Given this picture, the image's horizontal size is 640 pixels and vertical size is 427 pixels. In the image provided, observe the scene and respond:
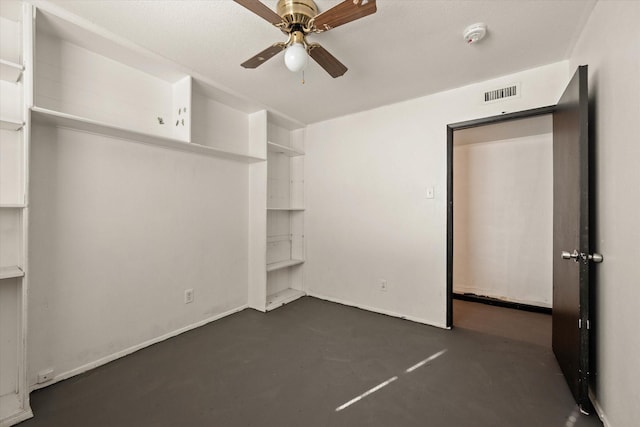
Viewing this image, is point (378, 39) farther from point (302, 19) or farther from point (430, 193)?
point (430, 193)

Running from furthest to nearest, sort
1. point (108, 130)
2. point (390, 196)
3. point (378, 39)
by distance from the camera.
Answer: point (390, 196)
point (108, 130)
point (378, 39)

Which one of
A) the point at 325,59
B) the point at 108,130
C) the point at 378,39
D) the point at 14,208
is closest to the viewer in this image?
the point at 14,208

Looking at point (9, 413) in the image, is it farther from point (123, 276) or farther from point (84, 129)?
point (84, 129)

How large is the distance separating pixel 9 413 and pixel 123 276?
93cm

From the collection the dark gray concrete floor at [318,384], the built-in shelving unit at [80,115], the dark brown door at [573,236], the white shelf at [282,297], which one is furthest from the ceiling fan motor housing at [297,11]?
the white shelf at [282,297]

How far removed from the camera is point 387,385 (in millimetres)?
1846

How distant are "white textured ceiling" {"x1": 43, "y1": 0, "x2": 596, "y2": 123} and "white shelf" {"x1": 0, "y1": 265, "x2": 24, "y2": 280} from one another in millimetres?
1592

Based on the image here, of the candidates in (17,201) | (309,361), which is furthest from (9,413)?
(309,361)

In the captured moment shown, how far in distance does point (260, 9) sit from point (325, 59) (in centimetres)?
54

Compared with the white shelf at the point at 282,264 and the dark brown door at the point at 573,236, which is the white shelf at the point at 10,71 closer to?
the white shelf at the point at 282,264

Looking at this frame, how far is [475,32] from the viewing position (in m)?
1.77

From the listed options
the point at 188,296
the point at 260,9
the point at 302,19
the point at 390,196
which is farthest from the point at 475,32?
the point at 188,296

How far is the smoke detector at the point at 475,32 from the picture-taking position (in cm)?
A: 175

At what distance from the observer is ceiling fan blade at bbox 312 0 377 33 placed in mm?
1273
